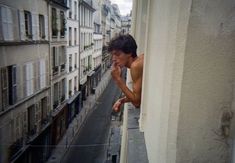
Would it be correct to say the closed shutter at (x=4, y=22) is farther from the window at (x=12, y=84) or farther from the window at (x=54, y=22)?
the window at (x=54, y=22)

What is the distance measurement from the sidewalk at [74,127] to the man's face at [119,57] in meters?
9.36

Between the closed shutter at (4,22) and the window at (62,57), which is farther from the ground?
the closed shutter at (4,22)

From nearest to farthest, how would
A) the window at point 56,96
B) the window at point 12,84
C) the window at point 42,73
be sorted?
1. the window at point 12,84
2. the window at point 42,73
3. the window at point 56,96

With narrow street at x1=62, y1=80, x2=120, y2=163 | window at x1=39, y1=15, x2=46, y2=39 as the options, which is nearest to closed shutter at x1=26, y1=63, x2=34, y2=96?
window at x1=39, y1=15, x2=46, y2=39

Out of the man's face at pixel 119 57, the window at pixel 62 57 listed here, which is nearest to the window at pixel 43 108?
the window at pixel 62 57

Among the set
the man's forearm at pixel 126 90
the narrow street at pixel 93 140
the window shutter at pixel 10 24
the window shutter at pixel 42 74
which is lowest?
the narrow street at pixel 93 140

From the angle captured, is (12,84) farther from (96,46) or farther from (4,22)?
(96,46)

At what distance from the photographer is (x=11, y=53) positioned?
7262 millimetres

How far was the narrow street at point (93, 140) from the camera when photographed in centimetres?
1116

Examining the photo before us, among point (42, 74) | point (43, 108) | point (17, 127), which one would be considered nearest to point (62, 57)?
point (42, 74)

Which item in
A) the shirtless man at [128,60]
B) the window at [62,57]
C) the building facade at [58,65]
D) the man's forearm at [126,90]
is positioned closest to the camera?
the man's forearm at [126,90]

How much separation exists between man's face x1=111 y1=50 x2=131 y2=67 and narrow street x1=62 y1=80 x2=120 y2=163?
30.3ft

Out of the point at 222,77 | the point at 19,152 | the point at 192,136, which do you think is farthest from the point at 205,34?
the point at 19,152

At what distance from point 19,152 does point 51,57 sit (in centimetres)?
422
